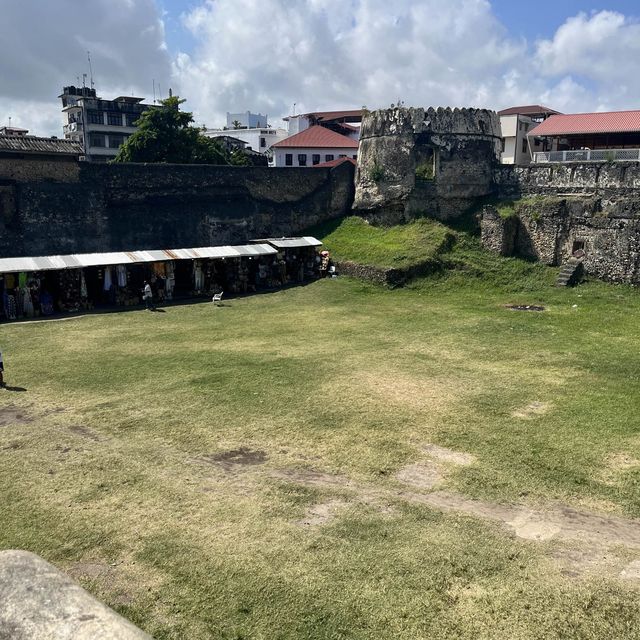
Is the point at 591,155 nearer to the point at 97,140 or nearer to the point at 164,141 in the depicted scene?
the point at 164,141

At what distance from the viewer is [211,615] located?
4.84m

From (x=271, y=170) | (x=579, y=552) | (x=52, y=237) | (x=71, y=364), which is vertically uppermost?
(x=271, y=170)

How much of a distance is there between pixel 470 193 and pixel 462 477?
17136mm

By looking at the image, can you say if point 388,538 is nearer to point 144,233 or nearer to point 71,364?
point 71,364

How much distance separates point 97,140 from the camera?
50.7 m

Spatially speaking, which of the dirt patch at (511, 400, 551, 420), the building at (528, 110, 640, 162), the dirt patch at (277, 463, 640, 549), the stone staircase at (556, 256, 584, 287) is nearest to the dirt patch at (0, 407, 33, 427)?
the dirt patch at (277, 463, 640, 549)

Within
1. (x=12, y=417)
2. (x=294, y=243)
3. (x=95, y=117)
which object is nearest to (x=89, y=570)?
(x=12, y=417)

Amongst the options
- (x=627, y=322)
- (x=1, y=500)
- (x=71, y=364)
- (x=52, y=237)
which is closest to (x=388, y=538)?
(x=1, y=500)

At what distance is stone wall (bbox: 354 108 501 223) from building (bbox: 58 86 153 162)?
33.7m

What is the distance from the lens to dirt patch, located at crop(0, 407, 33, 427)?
29.3 ft

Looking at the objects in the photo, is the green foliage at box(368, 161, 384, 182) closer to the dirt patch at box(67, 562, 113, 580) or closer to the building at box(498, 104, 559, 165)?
the building at box(498, 104, 559, 165)

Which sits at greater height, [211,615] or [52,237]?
[52,237]

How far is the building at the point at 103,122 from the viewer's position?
49719mm

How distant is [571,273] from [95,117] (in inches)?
1716
